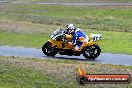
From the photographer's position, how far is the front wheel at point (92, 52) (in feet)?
78.7

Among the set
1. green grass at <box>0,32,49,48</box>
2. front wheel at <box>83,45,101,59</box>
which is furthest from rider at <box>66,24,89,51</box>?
green grass at <box>0,32,49,48</box>

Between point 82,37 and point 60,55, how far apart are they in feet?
6.32

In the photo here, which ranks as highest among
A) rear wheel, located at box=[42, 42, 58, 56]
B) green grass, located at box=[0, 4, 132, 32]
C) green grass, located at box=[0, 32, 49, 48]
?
rear wheel, located at box=[42, 42, 58, 56]

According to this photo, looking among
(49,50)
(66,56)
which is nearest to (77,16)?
(66,56)

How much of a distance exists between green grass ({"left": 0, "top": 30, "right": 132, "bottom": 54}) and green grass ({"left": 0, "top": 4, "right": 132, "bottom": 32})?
208 inches

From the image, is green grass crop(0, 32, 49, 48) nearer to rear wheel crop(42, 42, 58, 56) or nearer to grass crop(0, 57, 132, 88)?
rear wheel crop(42, 42, 58, 56)

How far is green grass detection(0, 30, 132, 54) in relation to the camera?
2852 centimetres

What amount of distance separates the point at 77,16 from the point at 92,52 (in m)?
27.1

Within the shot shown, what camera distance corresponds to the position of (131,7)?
5847cm

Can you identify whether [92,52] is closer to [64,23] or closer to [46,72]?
[46,72]

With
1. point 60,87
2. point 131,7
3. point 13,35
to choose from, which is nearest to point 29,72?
point 60,87

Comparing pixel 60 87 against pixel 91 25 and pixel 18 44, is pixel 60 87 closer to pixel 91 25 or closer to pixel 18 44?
pixel 18 44

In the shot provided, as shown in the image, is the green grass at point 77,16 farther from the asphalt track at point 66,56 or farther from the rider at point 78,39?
the rider at point 78,39

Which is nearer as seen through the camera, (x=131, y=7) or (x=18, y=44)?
(x=18, y=44)
